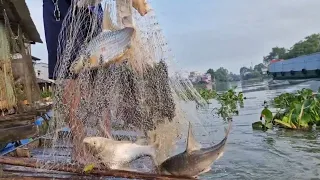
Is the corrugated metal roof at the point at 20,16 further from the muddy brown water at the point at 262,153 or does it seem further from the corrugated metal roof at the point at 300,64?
the corrugated metal roof at the point at 300,64

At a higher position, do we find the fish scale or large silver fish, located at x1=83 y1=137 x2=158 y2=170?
the fish scale

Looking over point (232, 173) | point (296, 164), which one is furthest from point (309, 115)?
point (232, 173)

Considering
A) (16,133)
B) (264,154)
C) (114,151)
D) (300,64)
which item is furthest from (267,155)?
(300,64)

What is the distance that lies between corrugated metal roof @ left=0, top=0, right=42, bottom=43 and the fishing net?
6652mm

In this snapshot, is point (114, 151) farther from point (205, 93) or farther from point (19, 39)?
point (205, 93)

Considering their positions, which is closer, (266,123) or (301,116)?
(301,116)

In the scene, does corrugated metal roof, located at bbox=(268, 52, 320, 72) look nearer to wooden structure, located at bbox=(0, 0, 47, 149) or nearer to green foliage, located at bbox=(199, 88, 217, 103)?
green foliage, located at bbox=(199, 88, 217, 103)

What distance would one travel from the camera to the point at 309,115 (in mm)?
10156

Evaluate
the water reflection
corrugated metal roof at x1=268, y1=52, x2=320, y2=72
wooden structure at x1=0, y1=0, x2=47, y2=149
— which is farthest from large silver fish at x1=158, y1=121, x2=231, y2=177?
corrugated metal roof at x1=268, y1=52, x2=320, y2=72

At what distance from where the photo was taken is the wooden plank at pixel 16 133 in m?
4.86

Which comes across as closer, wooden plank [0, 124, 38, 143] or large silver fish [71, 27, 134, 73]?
large silver fish [71, 27, 134, 73]

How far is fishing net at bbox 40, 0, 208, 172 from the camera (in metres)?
2.73

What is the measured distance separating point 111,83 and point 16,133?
108 inches

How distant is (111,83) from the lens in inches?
113
